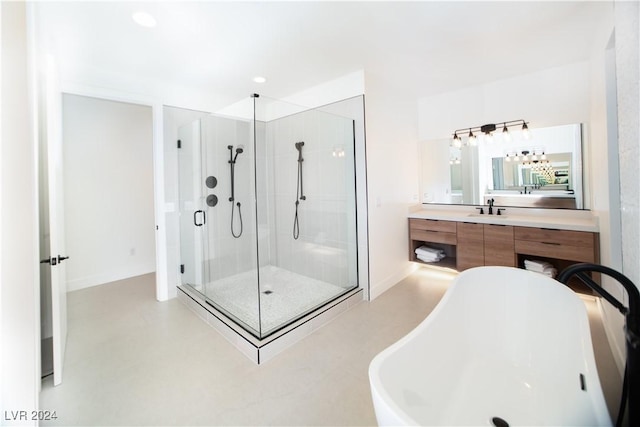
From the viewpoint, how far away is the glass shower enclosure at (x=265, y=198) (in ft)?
9.70

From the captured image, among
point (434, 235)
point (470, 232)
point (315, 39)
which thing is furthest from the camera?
point (434, 235)

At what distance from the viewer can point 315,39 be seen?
7.43ft

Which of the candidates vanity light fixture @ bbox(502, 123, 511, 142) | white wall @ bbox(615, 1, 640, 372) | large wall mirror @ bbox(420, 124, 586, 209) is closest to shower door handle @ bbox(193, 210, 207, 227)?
large wall mirror @ bbox(420, 124, 586, 209)

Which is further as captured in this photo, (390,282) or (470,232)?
(390,282)

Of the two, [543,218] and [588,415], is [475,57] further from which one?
[588,415]

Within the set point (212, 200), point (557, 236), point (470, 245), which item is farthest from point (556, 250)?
point (212, 200)

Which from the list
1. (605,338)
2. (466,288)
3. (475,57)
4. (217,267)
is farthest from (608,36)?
(217,267)

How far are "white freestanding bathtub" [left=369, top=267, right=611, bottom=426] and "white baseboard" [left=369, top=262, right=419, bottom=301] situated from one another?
1283mm

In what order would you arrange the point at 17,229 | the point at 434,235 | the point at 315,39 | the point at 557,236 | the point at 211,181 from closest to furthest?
the point at 17,229, the point at 315,39, the point at 557,236, the point at 211,181, the point at 434,235

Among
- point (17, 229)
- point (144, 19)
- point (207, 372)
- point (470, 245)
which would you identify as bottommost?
point (207, 372)

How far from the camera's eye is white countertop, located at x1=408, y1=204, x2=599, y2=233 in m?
2.64

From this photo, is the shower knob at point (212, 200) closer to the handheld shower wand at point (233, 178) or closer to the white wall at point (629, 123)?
the handheld shower wand at point (233, 178)

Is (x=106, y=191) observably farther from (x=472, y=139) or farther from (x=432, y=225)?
(x=472, y=139)

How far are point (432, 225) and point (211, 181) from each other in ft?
9.54
